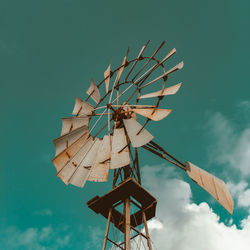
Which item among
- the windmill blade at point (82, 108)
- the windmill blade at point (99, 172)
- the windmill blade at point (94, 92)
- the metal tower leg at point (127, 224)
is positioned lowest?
the metal tower leg at point (127, 224)

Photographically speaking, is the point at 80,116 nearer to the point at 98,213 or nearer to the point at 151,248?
the point at 98,213

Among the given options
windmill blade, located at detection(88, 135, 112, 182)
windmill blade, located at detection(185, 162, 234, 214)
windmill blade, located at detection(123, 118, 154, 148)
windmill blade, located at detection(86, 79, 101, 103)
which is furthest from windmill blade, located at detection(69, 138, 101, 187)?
windmill blade, located at detection(185, 162, 234, 214)

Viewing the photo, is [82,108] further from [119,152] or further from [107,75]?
[119,152]

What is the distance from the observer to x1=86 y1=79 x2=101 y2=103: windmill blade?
11.3 meters

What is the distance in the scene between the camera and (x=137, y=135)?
7906 millimetres

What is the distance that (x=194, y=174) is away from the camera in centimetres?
936

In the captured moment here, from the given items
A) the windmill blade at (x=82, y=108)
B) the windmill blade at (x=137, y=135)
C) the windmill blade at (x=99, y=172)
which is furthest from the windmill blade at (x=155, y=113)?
the windmill blade at (x=82, y=108)

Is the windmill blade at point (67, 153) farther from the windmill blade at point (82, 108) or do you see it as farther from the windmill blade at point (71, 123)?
the windmill blade at point (82, 108)

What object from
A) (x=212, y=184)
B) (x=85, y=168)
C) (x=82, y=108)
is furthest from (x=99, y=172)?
(x=212, y=184)

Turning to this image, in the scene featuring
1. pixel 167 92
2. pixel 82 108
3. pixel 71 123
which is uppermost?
pixel 82 108

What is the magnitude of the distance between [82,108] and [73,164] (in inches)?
124

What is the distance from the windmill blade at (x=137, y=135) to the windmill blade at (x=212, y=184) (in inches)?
111

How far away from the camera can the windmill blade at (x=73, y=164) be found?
823 cm

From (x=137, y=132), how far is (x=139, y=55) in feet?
14.7
